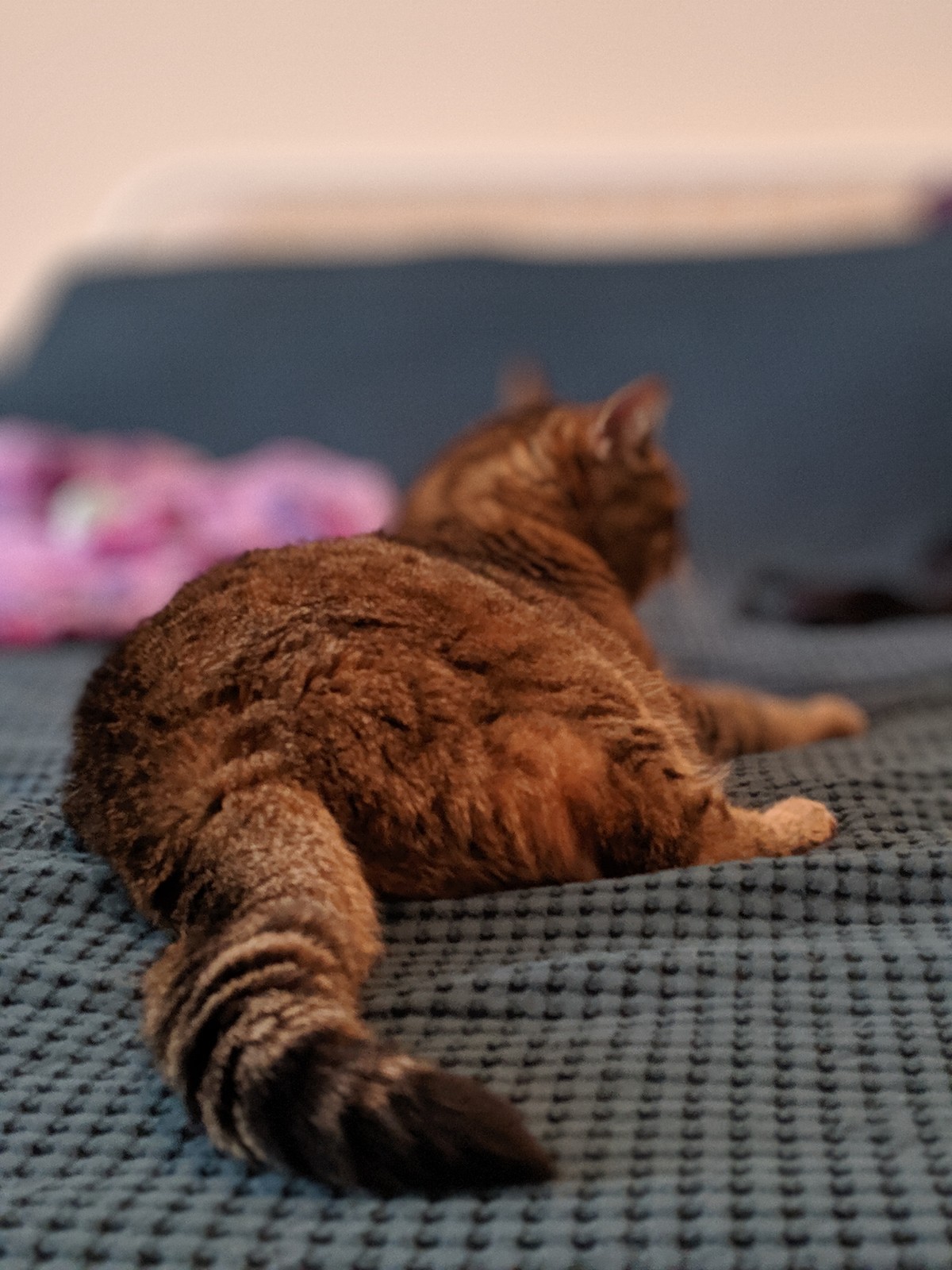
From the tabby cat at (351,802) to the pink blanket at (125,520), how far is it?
79cm

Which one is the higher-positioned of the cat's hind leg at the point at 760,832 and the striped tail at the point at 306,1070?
the striped tail at the point at 306,1070

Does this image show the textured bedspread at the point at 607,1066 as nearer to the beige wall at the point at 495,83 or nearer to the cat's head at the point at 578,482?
the cat's head at the point at 578,482

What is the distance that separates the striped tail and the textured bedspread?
0.10 ft

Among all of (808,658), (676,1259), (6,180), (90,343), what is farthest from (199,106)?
(676,1259)

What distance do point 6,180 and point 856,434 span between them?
7.10ft

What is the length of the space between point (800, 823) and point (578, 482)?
0.56m

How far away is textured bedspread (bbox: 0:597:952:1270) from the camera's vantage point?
632 millimetres

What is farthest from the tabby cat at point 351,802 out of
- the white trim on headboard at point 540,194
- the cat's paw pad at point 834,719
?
the white trim on headboard at point 540,194

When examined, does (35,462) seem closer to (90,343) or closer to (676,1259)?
(90,343)

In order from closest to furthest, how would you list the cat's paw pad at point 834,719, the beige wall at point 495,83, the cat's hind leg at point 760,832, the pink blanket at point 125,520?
the cat's hind leg at point 760,832 < the cat's paw pad at point 834,719 < the pink blanket at point 125,520 < the beige wall at point 495,83

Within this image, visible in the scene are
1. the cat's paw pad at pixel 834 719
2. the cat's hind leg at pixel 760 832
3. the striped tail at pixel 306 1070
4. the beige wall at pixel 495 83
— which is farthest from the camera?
the beige wall at pixel 495 83

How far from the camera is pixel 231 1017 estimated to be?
69 cm

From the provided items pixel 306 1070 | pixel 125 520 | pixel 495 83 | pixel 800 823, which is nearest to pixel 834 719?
pixel 800 823

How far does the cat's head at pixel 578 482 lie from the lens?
1.45 meters
